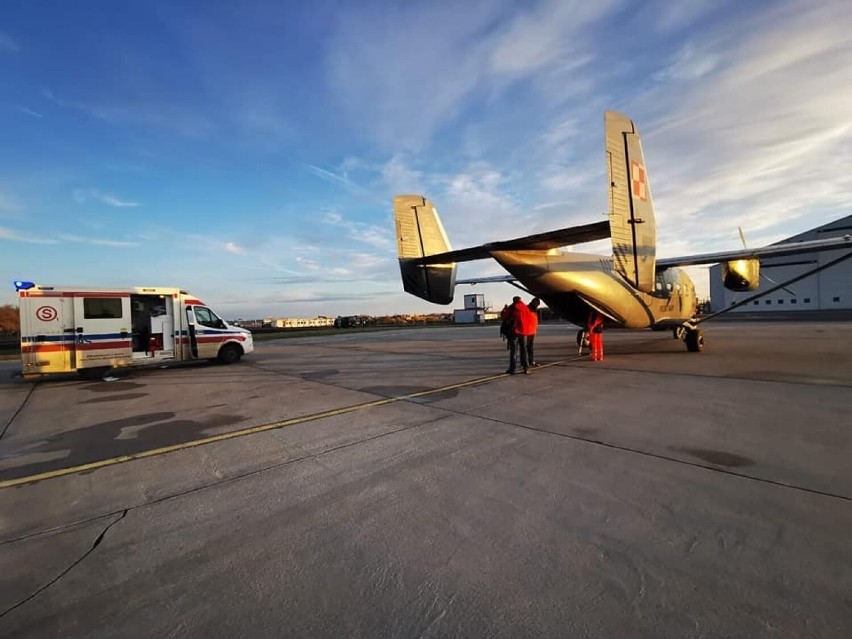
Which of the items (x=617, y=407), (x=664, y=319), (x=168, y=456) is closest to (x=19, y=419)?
(x=168, y=456)

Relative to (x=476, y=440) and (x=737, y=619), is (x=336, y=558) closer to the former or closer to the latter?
(x=737, y=619)

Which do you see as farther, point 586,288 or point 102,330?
point 586,288

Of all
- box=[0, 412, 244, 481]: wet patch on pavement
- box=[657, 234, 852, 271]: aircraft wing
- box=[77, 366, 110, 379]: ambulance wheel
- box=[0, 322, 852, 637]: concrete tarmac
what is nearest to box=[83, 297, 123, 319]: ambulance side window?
box=[77, 366, 110, 379]: ambulance wheel

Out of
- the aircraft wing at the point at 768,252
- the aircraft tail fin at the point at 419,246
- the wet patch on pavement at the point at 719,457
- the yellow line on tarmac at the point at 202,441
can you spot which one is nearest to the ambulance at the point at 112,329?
the aircraft tail fin at the point at 419,246

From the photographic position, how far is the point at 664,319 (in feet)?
47.3

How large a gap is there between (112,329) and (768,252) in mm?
18726

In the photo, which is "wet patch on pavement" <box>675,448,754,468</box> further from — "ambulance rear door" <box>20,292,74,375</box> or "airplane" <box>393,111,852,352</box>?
"ambulance rear door" <box>20,292,74,375</box>

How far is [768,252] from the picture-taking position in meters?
11.4

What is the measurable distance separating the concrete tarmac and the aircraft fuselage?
4579mm

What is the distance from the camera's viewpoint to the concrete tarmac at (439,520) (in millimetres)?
2180

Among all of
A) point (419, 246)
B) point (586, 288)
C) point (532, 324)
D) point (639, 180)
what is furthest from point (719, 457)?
point (419, 246)

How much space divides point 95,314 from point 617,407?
13190mm

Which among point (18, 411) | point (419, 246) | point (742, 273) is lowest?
point (18, 411)

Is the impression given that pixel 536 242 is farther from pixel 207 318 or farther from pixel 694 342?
pixel 207 318
